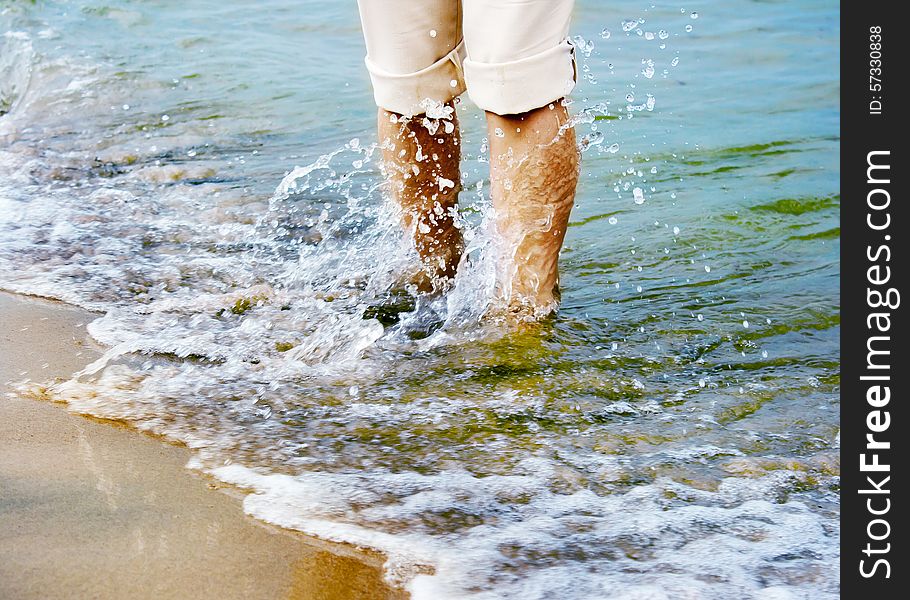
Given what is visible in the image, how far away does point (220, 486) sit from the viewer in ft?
6.45

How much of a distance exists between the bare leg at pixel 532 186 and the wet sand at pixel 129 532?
39.1 inches

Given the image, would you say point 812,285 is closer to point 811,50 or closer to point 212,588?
point 212,588

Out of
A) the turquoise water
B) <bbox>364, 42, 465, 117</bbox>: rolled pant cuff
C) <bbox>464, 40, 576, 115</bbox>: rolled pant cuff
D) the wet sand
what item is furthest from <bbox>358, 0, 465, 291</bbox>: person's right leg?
the wet sand

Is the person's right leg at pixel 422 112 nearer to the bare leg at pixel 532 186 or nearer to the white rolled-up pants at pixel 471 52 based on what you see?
the white rolled-up pants at pixel 471 52

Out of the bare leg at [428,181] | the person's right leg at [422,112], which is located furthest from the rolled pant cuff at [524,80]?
the bare leg at [428,181]

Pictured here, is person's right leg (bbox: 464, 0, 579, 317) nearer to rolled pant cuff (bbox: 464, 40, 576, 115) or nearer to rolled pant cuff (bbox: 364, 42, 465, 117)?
rolled pant cuff (bbox: 464, 40, 576, 115)

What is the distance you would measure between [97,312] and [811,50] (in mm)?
5128

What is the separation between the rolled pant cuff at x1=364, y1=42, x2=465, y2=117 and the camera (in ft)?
8.80

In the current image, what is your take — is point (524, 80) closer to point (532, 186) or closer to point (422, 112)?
point (532, 186)

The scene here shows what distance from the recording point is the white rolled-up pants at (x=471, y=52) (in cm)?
233

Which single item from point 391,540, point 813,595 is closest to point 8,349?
point 391,540

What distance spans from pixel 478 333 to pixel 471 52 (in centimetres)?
74

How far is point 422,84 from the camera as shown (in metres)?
2.71

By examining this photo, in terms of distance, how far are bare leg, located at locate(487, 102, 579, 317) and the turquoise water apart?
8.1 inches
